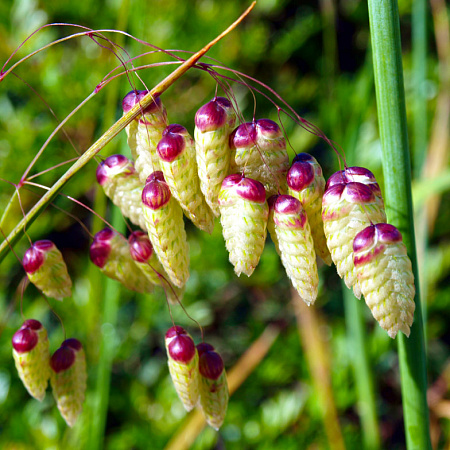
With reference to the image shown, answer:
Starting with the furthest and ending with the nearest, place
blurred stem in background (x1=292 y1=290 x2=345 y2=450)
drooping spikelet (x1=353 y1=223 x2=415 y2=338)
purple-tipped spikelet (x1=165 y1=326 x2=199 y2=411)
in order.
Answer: blurred stem in background (x1=292 y1=290 x2=345 y2=450)
purple-tipped spikelet (x1=165 y1=326 x2=199 y2=411)
drooping spikelet (x1=353 y1=223 x2=415 y2=338)

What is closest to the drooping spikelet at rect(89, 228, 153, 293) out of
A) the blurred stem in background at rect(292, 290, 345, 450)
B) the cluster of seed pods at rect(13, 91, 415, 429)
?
the cluster of seed pods at rect(13, 91, 415, 429)

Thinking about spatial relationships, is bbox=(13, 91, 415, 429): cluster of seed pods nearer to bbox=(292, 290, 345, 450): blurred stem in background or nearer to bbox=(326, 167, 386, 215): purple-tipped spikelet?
bbox=(326, 167, 386, 215): purple-tipped spikelet

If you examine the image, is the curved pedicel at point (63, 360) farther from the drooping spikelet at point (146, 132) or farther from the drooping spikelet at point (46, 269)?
the drooping spikelet at point (146, 132)

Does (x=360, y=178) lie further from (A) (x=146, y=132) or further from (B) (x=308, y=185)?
(A) (x=146, y=132)

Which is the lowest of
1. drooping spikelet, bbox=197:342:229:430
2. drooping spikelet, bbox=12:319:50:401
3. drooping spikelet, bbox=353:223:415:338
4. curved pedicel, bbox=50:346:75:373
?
drooping spikelet, bbox=197:342:229:430

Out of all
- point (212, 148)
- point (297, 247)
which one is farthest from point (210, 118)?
point (297, 247)
